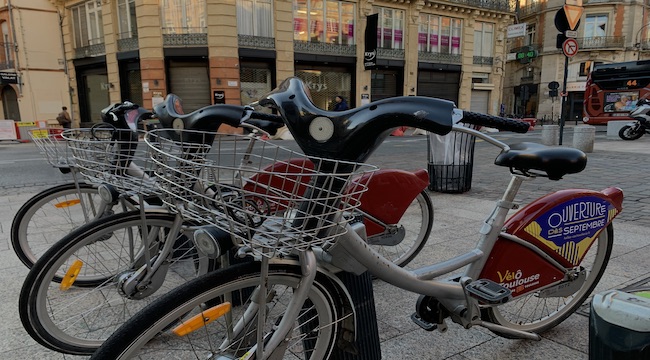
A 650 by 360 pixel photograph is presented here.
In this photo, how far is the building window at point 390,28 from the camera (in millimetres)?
24781

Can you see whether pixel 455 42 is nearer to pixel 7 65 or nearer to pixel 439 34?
pixel 439 34

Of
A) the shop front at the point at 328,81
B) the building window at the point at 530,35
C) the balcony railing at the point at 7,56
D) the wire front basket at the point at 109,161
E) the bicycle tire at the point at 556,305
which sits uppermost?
the building window at the point at 530,35

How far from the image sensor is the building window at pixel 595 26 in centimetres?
3738

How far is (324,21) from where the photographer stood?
902 inches

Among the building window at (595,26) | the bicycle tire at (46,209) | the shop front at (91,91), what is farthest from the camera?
the building window at (595,26)

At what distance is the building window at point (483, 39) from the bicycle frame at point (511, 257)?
98.1 feet

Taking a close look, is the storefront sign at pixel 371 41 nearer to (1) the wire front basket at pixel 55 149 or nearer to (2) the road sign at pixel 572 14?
(2) the road sign at pixel 572 14

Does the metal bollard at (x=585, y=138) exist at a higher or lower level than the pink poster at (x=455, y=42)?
lower

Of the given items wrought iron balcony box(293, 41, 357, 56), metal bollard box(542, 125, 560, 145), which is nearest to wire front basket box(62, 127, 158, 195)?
metal bollard box(542, 125, 560, 145)

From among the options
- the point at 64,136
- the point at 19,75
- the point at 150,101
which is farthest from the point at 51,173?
the point at 19,75

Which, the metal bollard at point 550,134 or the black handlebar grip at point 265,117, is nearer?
the black handlebar grip at point 265,117

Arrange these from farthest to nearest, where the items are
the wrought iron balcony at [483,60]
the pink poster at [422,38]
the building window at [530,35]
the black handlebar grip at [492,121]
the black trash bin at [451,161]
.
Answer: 1. the building window at [530,35]
2. the wrought iron balcony at [483,60]
3. the pink poster at [422,38]
4. the black trash bin at [451,161]
5. the black handlebar grip at [492,121]

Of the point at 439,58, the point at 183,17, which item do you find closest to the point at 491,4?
the point at 439,58

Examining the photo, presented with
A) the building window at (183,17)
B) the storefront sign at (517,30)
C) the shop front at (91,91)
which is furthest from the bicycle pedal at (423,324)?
the storefront sign at (517,30)
